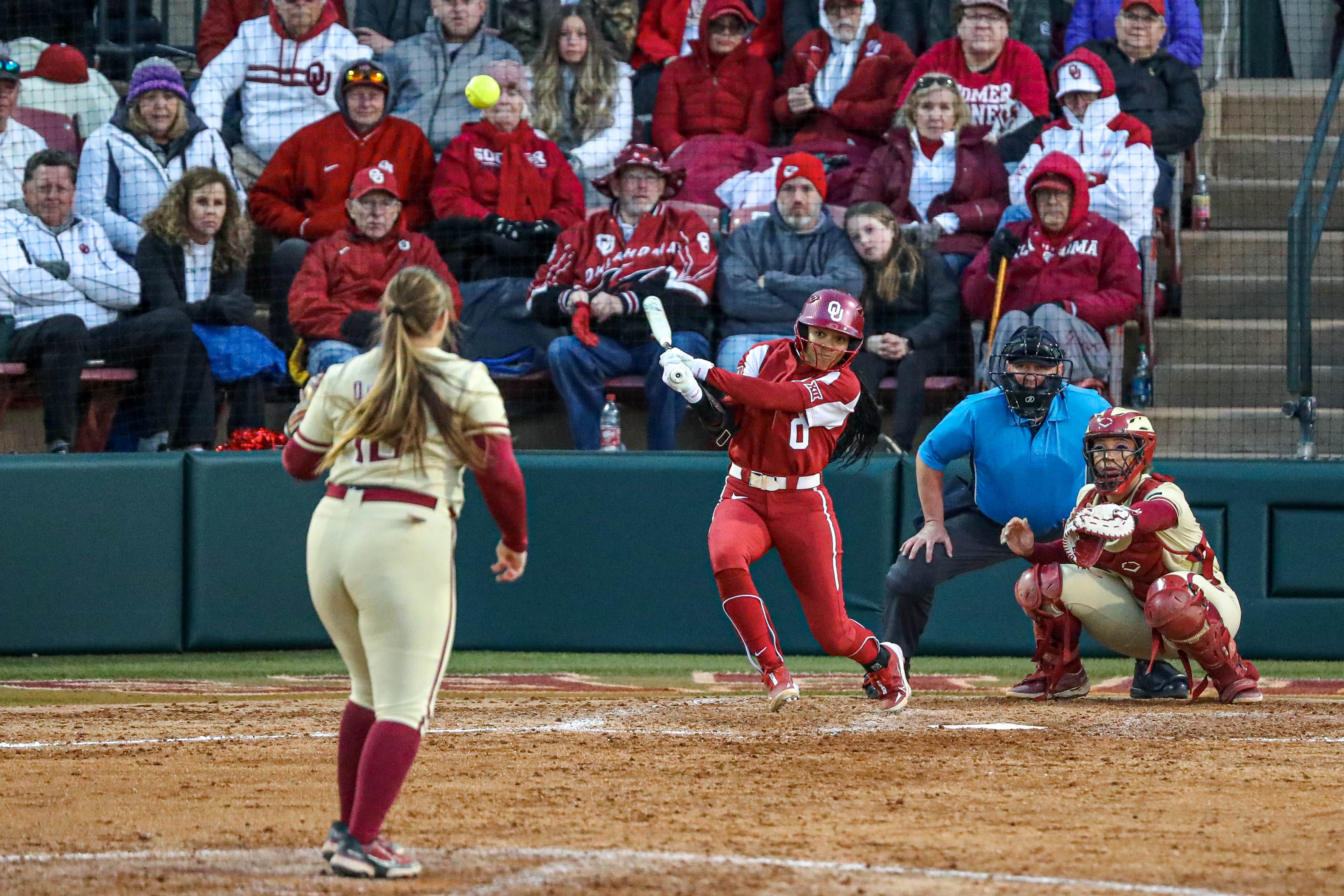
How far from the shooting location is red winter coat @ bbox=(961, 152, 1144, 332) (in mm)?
9703

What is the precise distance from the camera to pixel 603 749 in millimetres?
6133

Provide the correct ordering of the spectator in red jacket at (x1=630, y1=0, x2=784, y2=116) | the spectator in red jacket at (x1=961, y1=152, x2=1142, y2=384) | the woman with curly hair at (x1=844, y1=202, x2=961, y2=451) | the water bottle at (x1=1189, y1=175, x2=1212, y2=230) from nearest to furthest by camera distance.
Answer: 1. the spectator in red jacket at (x1=961, y1=152, x2=1142, y2=384)
2. the woman with curly hair at (x1=844, y1=202, x2=961, y2=451)
3. the water bottle at (x1=1189, y1=175, x2=1212, y2=230)
4. the spectator in red jacket at (x1=630, y1=0, x2=784, y2=116)

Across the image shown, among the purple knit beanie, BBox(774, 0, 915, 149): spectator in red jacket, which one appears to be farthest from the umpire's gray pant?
the purple knit beanie

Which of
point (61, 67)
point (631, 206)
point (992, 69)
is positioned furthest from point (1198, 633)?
point (61, 67)

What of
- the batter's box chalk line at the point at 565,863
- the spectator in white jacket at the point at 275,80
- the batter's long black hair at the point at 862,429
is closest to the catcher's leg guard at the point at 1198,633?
the batter's long black hair at the point at 862,429

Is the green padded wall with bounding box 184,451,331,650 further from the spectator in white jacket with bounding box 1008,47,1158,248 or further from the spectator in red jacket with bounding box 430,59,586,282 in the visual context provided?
the spectator in white jacket with bounding box 1008,47,1158,248

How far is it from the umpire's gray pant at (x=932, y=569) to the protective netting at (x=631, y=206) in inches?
82.1

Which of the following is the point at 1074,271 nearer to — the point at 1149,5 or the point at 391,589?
the point at 1149,5

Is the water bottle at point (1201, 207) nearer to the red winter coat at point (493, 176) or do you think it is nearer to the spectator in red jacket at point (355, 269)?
the red winter coat at point (493, 176)

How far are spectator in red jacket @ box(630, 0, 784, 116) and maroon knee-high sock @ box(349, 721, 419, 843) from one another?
8.48m

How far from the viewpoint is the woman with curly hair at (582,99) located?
11.1 metres

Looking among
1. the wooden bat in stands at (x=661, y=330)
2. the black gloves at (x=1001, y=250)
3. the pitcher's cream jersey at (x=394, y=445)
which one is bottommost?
Answer: the pitcher's cream jersey at (x=394, y=445)

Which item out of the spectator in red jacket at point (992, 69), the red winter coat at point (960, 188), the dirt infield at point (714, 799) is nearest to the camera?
the dirt infield at point (714, 799)

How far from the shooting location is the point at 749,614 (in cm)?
664
